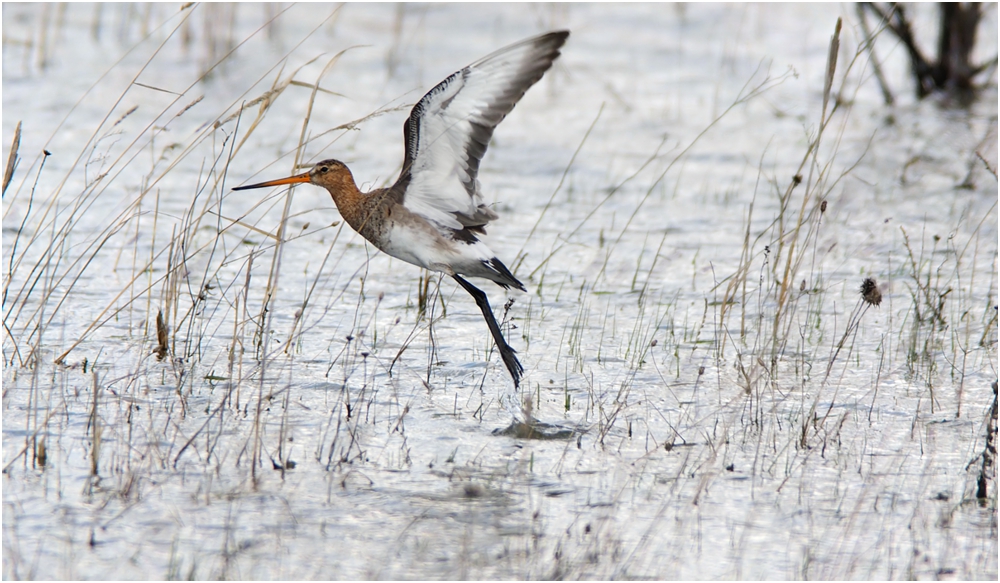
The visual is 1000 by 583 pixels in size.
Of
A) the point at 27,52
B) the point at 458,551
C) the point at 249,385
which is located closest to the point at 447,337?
the point at 249,385

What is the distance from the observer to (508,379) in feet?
13.9

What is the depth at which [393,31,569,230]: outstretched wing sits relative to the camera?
389cm

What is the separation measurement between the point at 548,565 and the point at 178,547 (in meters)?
0.94

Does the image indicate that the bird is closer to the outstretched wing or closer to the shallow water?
the outstretched wing

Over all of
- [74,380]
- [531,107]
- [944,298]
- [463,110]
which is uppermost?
[531,107]

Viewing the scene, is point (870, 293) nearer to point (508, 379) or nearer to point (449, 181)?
point (508, 379)

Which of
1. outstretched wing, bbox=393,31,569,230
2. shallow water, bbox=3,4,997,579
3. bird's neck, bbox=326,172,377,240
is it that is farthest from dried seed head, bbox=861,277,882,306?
bird's neck, bbox=326,172,377,240

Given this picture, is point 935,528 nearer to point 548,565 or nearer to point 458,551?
point 548,565

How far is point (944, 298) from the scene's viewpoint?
5027mm

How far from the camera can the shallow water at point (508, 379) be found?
2951 millimetres

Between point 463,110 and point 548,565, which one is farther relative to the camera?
point 463,110

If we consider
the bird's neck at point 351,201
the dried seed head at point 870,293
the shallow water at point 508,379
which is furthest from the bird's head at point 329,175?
the dried seed head at point 870,293

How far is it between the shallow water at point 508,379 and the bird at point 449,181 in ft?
0.54

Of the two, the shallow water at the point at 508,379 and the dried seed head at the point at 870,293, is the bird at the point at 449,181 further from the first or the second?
the dried seed head at the point at 870,293
